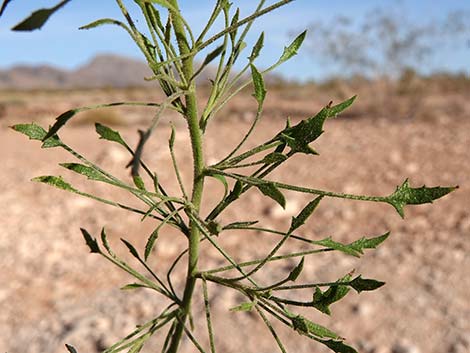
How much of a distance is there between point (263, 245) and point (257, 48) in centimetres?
315

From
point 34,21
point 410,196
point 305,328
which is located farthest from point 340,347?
point 34,21

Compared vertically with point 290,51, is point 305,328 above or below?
below

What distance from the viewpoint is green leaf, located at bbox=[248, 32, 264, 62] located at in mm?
978

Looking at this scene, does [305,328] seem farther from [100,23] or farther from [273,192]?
[100,23]

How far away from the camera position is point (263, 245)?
4090mm

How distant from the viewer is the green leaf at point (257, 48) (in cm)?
98

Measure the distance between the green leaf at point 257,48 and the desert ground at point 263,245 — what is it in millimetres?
2052

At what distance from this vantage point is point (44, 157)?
232 inches

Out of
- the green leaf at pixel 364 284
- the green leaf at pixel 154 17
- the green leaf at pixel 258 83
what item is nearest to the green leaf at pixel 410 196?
the green leaf at pixel 364 284

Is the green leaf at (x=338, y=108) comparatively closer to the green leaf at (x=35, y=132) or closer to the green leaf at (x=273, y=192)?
the green leaf at (x=273, y=192)

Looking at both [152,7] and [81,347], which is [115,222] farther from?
[152,7]

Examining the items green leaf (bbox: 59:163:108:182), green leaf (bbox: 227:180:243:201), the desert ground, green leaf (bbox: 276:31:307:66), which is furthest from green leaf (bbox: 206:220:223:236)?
the desert ground

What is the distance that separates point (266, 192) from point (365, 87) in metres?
11.1

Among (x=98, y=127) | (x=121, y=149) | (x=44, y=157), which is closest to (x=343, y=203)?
(x=121, y=149)
